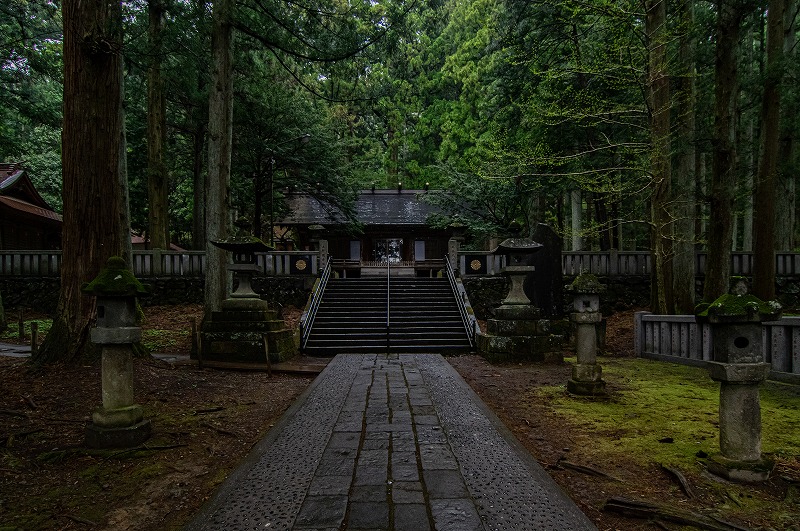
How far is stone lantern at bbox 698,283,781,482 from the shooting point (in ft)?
10.7

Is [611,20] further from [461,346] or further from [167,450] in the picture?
[167,450]

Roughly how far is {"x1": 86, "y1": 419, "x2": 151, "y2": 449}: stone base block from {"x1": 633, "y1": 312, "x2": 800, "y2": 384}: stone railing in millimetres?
6746

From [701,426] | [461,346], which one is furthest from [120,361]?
[461,346]

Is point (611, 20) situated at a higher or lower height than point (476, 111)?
lower

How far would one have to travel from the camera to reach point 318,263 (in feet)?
51.3

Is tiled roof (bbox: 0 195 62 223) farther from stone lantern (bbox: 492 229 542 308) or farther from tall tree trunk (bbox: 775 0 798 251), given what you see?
tall tree trunk (bbox: 775 0 798 251)

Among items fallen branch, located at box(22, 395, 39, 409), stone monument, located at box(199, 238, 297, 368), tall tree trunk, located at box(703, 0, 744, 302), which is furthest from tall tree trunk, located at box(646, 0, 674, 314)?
fallen branch, located at box(22, 395, 39, 409)

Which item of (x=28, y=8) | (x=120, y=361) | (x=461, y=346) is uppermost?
(x=28, y=8)

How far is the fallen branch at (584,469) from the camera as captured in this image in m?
3.34

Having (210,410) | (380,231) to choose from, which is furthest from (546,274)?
(380,231)

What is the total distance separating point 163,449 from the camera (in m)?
3.95

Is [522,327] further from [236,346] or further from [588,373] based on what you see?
[236,346]

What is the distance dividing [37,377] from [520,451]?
19.2ft

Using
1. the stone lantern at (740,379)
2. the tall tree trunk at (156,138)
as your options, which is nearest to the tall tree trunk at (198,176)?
the tall tree trunk at (156,138)
